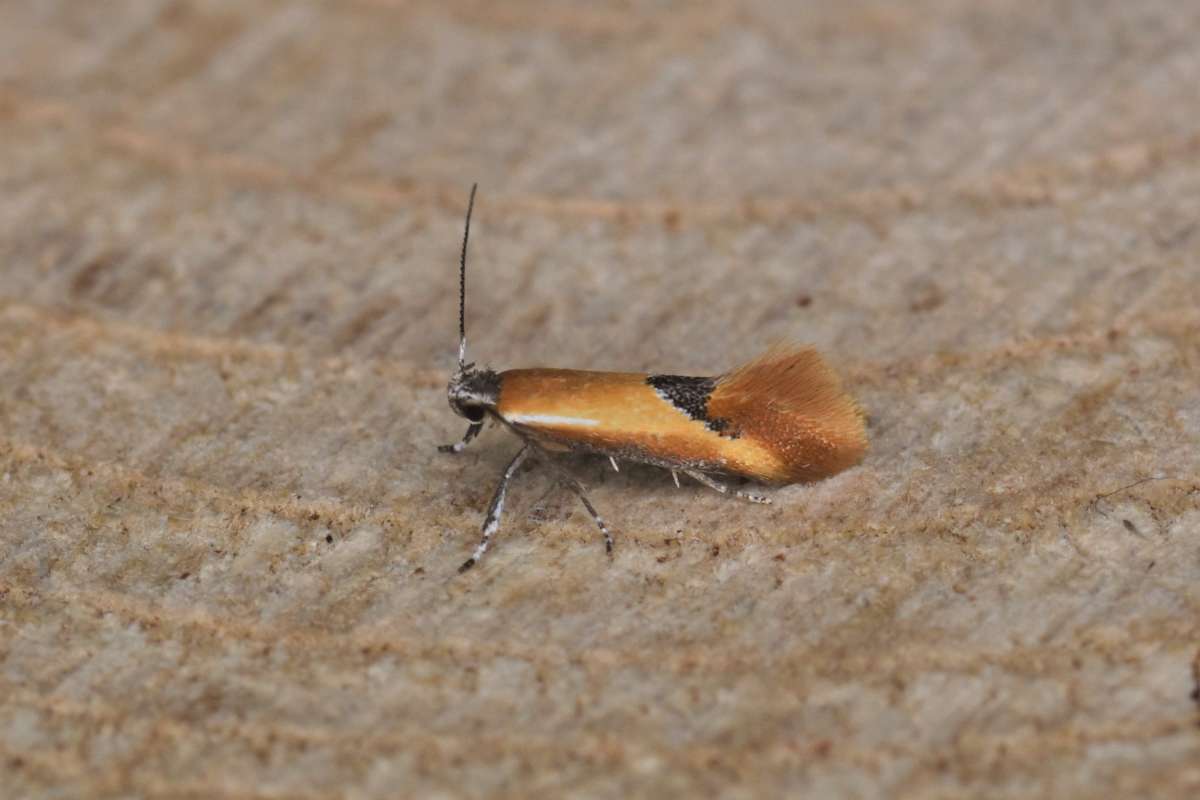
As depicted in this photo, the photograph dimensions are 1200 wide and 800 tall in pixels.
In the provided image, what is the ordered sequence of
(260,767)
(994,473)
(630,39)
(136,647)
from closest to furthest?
(260,767)
(136,647)
(994,473)
(630,39)

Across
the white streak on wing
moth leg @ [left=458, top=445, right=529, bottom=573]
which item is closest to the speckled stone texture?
moth leg @ [left=458, top=445, right=529, bottom=573]

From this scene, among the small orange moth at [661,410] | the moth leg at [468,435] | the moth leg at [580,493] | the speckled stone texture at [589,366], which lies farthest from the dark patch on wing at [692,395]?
the moth leg at [468,435]

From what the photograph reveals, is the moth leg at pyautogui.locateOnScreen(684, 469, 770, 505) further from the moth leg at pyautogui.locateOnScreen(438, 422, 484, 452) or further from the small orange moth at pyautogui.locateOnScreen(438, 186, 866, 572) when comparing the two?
the moth leg at pyautogui.locateOnScreen(438, 422, 484, 452)

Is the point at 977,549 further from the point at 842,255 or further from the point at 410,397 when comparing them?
the point at 410,397

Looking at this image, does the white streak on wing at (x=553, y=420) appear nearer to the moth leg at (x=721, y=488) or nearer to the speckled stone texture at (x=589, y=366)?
the speckled stone texture at (x=589, y=366)

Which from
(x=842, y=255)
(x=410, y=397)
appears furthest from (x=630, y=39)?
(x=410, y=397)

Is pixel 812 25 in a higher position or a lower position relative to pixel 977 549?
higher

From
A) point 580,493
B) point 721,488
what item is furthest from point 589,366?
point 721,488
